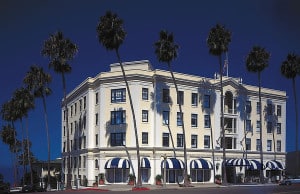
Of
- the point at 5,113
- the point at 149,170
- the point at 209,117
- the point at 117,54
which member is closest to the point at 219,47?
the point at 209,117

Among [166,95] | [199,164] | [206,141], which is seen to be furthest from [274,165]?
[166,95]

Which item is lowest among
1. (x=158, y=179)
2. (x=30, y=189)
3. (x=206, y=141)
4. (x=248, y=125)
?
(x=30, y=189)

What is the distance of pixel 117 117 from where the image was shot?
202 feet

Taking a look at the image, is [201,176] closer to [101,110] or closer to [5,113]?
[101,110]

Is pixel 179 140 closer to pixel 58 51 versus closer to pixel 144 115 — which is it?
pixel 144 115

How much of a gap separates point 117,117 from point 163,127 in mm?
7137

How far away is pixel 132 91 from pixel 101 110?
556 cm

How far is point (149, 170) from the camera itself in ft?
201

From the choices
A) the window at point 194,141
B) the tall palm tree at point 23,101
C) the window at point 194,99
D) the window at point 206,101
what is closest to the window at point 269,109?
the window at point 206,101

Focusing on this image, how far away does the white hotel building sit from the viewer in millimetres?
61125

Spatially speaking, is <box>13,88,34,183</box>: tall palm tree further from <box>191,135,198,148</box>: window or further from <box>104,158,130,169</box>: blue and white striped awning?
<box>191,135,198,148</box>: window

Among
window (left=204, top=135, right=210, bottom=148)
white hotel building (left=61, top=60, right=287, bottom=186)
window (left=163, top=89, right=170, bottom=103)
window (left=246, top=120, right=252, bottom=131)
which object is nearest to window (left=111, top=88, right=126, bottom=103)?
white hotel building (left=61, top=60, right=287, bottom=186)

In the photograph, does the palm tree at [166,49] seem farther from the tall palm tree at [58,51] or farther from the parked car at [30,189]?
the parked car at [30,189]

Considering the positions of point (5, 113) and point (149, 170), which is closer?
point (149, 170)
